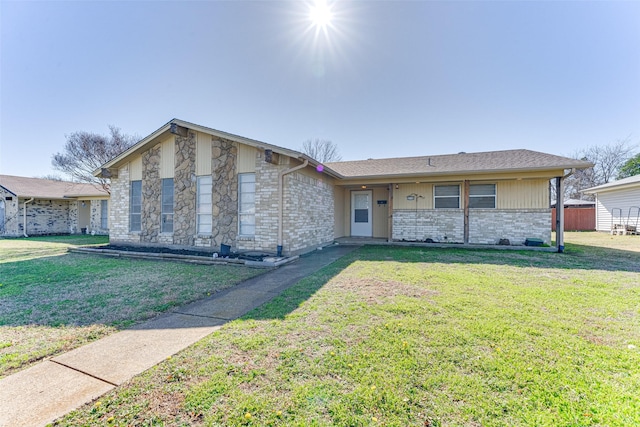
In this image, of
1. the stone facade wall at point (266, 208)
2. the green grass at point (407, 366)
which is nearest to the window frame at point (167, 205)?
the stone facade wall at point (266, 208)

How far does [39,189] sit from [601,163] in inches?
2138

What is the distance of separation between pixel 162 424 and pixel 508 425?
2455 mm

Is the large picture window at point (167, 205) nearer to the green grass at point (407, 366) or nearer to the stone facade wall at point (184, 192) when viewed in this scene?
the stone facade wall at point (184, 192)

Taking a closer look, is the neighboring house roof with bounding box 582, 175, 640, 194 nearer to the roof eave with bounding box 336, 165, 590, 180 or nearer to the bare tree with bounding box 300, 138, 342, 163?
the roof eave with bounding box 336, 165, 590, 180

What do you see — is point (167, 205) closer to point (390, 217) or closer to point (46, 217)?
point (390, 217)

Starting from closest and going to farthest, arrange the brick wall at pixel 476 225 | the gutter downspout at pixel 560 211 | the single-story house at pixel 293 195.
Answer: the single-story house at pixel 293 195 → the gutter downspout at pixel 560 211 → the brick wall at pixel 476 225

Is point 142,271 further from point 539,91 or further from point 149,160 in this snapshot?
point 539,91

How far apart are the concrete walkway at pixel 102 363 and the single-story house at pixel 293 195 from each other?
14.8 feet

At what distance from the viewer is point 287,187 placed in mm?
8516

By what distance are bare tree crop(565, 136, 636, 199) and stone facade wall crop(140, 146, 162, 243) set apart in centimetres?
3957

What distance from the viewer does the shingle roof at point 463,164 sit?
10.0 meters

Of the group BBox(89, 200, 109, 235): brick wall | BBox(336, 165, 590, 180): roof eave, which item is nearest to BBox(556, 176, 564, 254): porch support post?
BBox(336, 165, 590, 180): roof eave

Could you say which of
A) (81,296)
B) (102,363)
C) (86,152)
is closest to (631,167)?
(102,363)

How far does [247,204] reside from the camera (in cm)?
896
